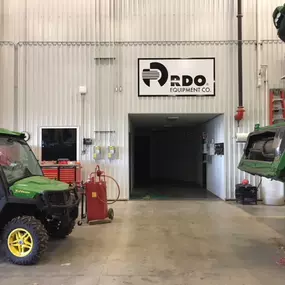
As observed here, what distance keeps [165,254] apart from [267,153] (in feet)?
6.84

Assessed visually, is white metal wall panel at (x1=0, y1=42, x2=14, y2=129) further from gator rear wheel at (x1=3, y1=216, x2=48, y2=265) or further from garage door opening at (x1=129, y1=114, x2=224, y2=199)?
gator rear wheel at (x1=3, y1=216, x2=48, y2=265)

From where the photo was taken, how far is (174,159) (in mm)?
17078

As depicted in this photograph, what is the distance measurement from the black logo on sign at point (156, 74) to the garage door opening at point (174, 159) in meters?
1.21

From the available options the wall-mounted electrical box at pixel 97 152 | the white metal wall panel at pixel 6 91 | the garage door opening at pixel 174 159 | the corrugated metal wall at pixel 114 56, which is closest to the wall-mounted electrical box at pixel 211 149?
the garage door opening at pixel 174 159

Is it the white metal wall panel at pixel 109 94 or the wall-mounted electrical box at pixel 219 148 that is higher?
the white metal wall panel at pixel 109 94

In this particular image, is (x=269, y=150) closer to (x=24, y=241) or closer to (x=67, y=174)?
(x=24, y=241)

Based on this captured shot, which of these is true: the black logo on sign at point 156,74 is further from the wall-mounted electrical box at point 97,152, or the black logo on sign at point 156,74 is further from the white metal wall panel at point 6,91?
the white metal wall panel at point 6,91

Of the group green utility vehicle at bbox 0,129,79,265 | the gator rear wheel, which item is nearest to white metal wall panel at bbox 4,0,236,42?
green utility vehicle at bbox 0,129,79,265

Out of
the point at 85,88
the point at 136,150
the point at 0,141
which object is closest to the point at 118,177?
the point at 85,88

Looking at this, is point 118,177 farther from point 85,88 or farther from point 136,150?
point 136,150

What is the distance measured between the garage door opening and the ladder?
1.44 meters

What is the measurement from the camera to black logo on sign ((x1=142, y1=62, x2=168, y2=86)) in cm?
966

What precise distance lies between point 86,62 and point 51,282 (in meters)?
7.21

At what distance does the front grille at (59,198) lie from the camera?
14.8ft
